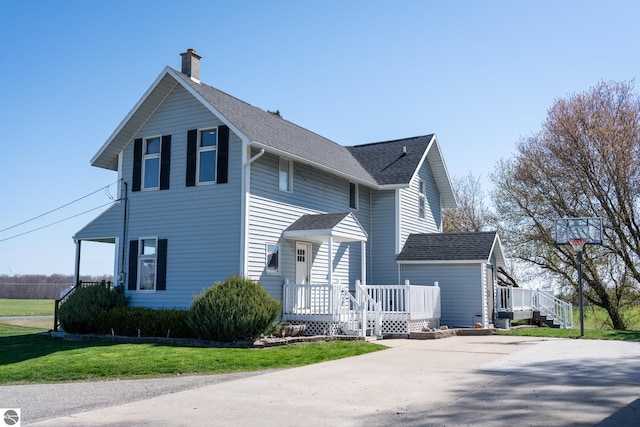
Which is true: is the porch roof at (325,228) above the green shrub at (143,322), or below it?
above

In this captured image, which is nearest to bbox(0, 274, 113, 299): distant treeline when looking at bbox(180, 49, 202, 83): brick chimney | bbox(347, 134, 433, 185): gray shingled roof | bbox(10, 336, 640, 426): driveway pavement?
bbox(347, 134, 433, 185): gray shingled roof

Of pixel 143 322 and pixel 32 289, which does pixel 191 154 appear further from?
pixel 32 289

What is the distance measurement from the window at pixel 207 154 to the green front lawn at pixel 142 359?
17.4 ft

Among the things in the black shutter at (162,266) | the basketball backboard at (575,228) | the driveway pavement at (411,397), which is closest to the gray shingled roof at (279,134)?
the black shutter at (162,266)

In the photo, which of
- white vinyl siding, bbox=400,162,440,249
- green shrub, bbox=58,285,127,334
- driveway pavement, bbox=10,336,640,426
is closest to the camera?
driveway pavement, bbox=10,336,640,426

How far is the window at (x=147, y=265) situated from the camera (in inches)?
742

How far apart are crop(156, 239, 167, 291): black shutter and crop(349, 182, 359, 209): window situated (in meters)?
7.51

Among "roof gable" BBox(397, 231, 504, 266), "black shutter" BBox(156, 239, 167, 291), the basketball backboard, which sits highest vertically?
the basketball backboard

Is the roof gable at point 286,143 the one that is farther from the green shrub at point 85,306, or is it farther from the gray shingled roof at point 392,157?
the green shrub at point 85,306

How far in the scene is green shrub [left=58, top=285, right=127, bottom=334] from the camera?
18078 millimetres

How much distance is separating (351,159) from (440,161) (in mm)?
4467

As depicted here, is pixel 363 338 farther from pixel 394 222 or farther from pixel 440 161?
pixel 440 161

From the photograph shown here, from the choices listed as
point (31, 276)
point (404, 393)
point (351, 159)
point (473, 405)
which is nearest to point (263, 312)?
point (404, 393)

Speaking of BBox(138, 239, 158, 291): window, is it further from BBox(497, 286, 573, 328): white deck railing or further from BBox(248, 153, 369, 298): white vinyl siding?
BBox(497, 286, 573, 328): white deck railing
